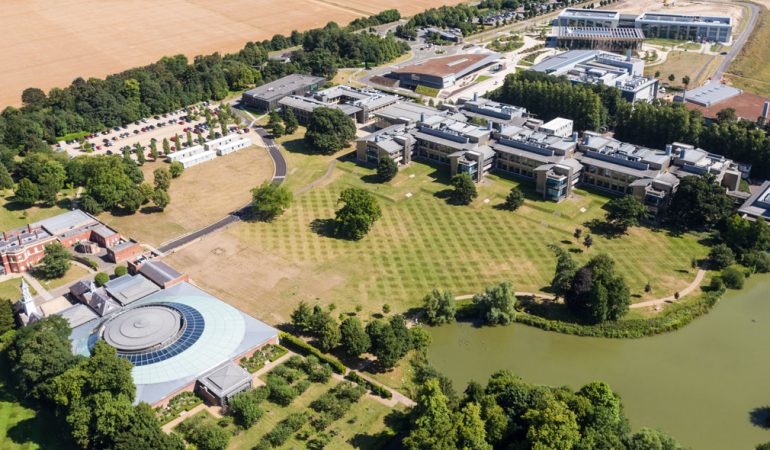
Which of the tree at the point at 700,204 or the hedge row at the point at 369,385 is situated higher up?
the tree at the point at 700,204

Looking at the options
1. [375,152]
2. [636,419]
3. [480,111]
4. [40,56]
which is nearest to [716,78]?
[480,111]

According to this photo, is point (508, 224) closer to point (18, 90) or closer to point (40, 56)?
point (18, 90)

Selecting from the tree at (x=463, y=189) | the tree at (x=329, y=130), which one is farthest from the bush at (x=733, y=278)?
the tree at (x=329, y=130)

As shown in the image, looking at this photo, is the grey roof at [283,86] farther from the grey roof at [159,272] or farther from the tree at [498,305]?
the tree at [498,305]

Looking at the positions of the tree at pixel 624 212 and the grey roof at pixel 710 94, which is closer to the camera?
the tree at pixel 624 212

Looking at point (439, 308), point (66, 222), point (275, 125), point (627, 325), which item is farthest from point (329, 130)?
point (627, 325)

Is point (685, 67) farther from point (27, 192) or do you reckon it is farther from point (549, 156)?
point (27, 192)

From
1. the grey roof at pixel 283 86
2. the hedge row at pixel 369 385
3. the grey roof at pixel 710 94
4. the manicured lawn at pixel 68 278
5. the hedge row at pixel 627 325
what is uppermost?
the grey roof at pixel 283 86
